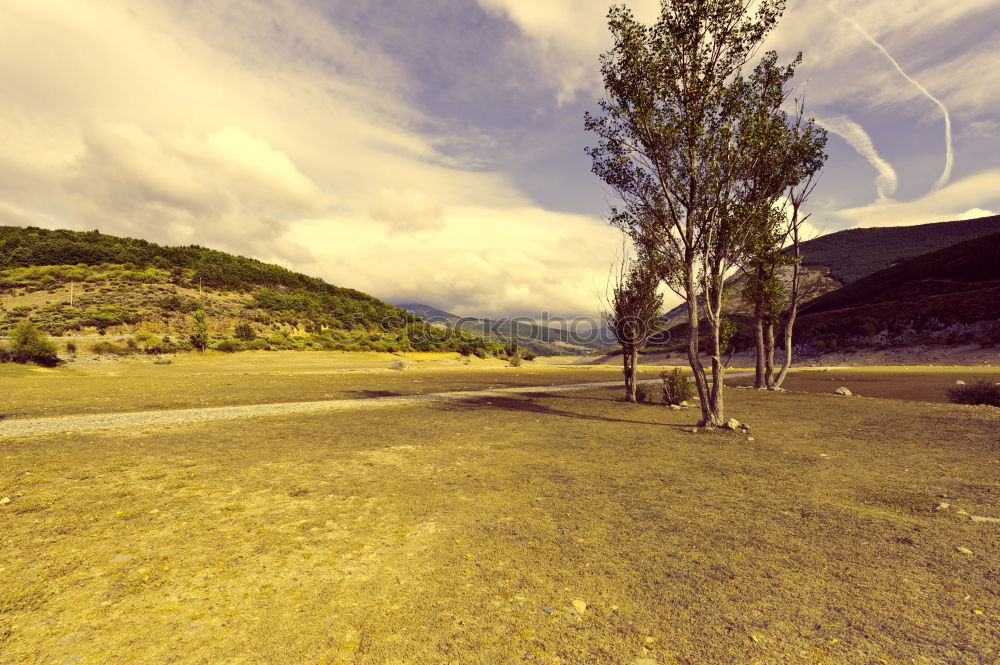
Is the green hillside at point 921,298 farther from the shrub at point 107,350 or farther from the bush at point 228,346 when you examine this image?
the shrub at point 107,350

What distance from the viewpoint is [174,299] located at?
5484 cm

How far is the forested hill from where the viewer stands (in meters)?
112

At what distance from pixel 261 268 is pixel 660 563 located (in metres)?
92.0

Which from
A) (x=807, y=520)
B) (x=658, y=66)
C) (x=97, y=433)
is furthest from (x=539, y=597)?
(x=658, y=66)

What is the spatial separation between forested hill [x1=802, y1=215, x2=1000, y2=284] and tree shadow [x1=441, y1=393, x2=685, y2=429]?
121 m

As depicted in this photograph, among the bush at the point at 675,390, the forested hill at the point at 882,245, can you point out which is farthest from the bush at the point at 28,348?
the forested hill at the point at 882,245

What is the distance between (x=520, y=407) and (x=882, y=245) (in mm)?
160650

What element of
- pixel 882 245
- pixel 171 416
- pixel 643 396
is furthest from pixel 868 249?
pixel 171 416

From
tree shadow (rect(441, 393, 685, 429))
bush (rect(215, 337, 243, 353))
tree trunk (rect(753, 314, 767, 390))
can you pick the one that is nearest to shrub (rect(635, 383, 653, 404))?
tree shadow (rect(441, 393, 685, 429))

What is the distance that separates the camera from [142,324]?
4844 centimetres

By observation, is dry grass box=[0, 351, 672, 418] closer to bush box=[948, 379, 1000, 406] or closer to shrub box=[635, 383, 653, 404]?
shrub box=[635, 383, 653, 404]

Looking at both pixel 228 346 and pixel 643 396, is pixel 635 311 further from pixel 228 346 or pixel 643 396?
pixel 228 346

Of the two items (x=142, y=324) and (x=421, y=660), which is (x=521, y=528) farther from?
(x=142, y=324)

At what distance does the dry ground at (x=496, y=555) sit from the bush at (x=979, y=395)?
945cm
